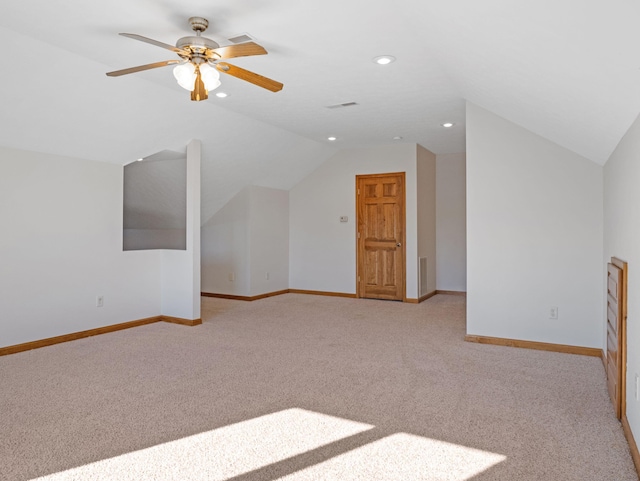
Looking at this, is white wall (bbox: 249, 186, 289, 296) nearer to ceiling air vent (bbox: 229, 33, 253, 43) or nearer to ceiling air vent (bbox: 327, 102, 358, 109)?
ceiling air vent (bbox: 327, 102, 358, 109)

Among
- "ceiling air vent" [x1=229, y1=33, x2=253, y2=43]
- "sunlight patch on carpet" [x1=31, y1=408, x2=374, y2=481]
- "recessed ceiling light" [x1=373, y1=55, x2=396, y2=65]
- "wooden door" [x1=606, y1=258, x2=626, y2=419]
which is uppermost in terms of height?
"recessed ceiling light" [x1=373, y1=55, x2=396, y2=65]

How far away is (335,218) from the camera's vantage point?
7.39m

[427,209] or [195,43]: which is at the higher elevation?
[195,43]

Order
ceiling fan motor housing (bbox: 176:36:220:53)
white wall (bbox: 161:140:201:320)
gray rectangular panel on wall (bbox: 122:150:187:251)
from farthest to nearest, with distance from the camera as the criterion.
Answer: gray rectangular panel on wall (bbox: 122:150:187:251) < white wall (bbox: 161:140:201:320) < ceiling fan motor housing (bbox: 176:36:220:53)

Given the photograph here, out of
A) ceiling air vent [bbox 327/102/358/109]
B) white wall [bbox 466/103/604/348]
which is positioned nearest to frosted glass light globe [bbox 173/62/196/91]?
ceiling air vent [bbox 327/102/358/109]

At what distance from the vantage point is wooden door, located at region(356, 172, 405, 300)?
272 inches

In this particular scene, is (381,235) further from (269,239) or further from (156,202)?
(156,202)

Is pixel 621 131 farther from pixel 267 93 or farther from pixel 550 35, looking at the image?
pixel 267 93

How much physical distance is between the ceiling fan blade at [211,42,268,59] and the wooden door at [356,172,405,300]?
448cm

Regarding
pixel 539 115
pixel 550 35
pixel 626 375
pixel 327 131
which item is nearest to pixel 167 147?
pixel 327 131

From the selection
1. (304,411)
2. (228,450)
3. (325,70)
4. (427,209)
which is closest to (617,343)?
(304,411)

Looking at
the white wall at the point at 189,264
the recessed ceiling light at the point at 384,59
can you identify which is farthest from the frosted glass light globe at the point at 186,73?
the white wall at the point at 189,264

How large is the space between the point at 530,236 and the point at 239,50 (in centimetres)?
302

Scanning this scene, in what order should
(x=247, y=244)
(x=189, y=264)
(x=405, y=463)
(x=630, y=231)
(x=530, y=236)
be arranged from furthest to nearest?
(x=247, y=244) → (x=189, y=264) → (x=530, y=236) → (x=630, y=231) → (x=405, y=463)
